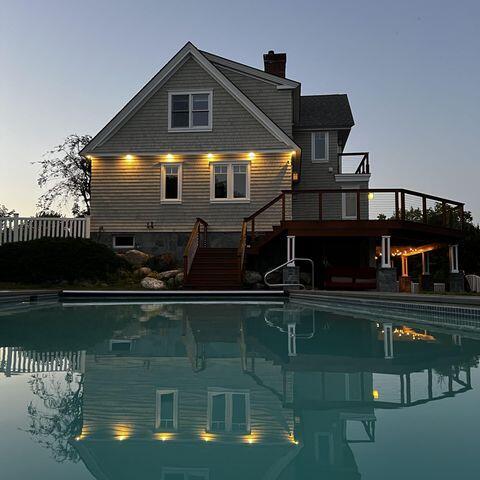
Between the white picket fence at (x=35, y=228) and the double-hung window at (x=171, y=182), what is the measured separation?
11.3 feet

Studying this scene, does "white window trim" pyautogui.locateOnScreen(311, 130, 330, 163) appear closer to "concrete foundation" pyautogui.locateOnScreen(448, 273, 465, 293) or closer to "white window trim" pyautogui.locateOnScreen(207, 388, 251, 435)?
"concrete foundation" pyautogui.locateOnScreen(448, 273, 465, 293)

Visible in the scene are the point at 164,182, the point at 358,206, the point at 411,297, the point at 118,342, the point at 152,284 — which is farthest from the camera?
the point at 164,182

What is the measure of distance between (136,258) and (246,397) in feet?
50.7

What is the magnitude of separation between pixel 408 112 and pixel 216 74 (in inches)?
693

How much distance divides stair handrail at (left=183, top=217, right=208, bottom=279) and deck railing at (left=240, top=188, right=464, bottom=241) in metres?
1.78

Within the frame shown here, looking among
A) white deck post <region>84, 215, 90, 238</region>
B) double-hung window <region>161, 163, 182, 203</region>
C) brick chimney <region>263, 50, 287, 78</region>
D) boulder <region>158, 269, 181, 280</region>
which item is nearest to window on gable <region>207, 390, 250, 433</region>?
boulder <region>158, 269, 181, 280</region>

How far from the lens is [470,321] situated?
7734 millimetres

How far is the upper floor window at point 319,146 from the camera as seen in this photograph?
23109 millimetres

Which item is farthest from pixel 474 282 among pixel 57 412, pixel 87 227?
pixel 57 412

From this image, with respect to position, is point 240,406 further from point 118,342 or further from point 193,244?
point 193,244

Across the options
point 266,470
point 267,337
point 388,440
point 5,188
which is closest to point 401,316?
point 267,337

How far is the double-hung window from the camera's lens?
19.7 m

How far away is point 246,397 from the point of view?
344 cm

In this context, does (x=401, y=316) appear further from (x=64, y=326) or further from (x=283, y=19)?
(x=283, y=19)
